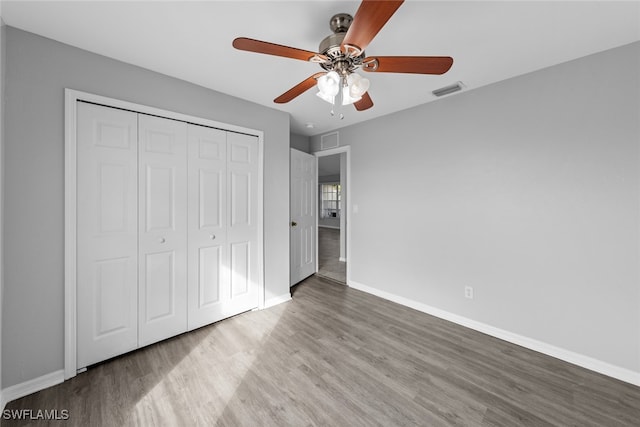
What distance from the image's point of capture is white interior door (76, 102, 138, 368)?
6.20 ft

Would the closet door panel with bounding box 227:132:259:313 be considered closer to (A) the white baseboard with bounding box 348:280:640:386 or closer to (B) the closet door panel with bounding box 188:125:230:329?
(B) the closet door panel with bounding box 188:125:230:329

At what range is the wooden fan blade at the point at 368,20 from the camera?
3.15ft

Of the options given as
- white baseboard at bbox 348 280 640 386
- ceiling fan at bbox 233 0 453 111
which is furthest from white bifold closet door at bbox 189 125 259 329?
white baseboard at bbox 348 280 640 386

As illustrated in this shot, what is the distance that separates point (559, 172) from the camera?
212 cm

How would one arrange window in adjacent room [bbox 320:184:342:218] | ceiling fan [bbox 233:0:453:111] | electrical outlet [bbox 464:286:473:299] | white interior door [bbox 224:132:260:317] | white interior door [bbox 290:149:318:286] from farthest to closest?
window in adjacent room [bbox 320:184:342:218] → white interior door [bbox 290:149:318:286] → white interior door [bbox 224:132:260:317] → electrical outlet [bbox 464:286:473:299] → ceiling fan [bbox 233:0:453:111]

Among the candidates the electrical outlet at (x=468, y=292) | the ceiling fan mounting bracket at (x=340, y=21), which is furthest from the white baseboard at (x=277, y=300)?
the ceiling fan mounting bracket at (x=340, y=21)

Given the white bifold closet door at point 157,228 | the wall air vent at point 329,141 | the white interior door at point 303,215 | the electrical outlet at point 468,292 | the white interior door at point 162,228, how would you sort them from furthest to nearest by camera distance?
the wall air vent at point 329,141 < the white interior door at point 303,215 < the electrical outlet at point 468,292 < the white interior door at point 162,228 < the white bifold closet door at point 157,228

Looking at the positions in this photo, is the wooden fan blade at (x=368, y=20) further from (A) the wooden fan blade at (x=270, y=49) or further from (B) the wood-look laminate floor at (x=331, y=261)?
(B) the wood-look laminate floor at (x=331, y=261)

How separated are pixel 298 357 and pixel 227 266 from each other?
47.8 inches

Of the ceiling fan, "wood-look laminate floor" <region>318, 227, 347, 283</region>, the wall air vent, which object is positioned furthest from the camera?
"wood-look laminate floor" <region>318, 227, 347, 283</region>

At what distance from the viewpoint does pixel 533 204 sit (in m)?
2.24

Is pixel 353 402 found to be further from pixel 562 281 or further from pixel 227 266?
pixel 562 281

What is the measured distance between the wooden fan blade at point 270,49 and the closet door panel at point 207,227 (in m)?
1.46

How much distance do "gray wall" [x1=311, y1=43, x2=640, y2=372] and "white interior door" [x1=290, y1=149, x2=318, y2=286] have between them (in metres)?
1.36
